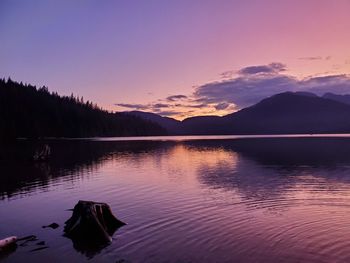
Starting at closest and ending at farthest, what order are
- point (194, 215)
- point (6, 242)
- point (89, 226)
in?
point (6, 242), point (89, 226), point (194, 215)

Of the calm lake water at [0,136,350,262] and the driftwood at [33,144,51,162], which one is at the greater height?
the driftwood at [33,144,51,162]

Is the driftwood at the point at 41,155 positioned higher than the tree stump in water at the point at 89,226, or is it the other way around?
the driftwood at the point at 41,155

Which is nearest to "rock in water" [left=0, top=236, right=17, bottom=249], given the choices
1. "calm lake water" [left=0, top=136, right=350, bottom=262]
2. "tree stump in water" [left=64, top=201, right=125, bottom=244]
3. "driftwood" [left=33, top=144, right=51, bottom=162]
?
"calm lake water" [left=0, top=136, right=350, bottom=262]

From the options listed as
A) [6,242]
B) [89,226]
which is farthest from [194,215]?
[6,242]

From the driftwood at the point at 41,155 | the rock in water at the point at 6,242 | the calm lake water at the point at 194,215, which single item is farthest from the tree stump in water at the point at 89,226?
the driftwood at the point at 41,155

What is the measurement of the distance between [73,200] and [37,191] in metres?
8.31

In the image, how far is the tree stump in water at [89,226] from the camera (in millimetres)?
23394

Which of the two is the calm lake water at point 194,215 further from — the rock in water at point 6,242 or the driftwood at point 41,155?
the driftwood at point 41,155

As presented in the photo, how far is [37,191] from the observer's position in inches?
1709

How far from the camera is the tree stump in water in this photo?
23394 millimetres

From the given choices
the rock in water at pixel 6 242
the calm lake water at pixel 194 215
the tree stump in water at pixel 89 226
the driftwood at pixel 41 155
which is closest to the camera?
the calm lake water at pixel 194 215

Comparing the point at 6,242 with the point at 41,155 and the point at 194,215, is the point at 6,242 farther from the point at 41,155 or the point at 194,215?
the point at 41,155

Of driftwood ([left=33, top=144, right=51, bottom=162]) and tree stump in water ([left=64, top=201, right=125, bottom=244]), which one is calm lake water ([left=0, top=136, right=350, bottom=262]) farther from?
driftwood ([left=33, top=144, right=51, bottom=162])

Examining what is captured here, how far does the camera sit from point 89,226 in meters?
24.1
